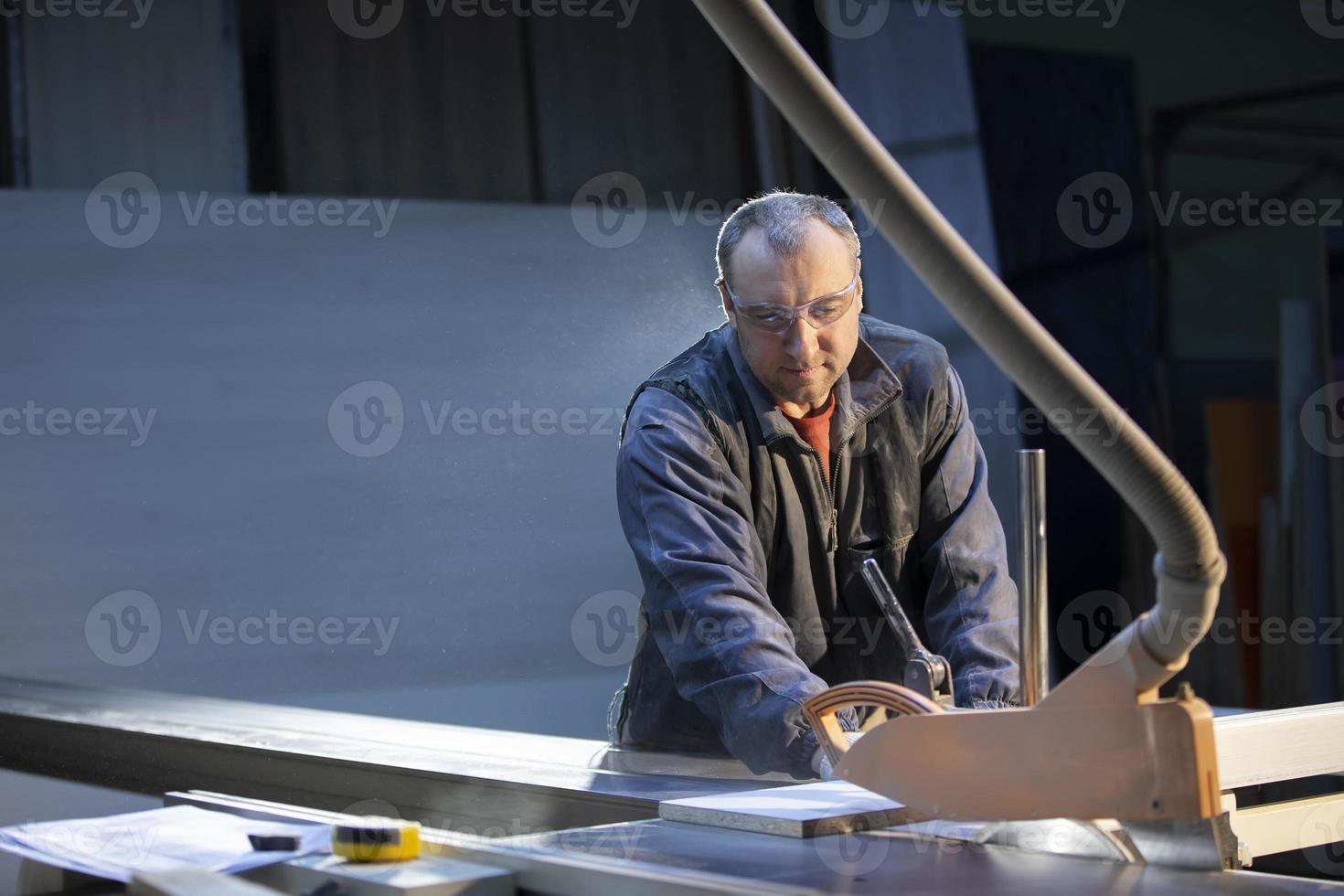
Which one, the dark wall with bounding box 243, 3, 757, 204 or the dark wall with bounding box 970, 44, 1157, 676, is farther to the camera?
the dark wall with bounding box 970, 44, 1157, 676

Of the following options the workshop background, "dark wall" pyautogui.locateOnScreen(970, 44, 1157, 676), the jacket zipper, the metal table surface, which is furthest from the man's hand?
"dark wall" pyautogui.locateOnScreen(970, 44, 1157, 676)

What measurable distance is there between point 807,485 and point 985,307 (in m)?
1.14

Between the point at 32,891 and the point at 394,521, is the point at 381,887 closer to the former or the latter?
the point at 32,891

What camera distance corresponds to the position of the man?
1812 mm

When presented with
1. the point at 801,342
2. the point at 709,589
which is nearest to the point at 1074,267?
the point at 801,342

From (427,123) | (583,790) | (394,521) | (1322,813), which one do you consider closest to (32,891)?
(583,790)

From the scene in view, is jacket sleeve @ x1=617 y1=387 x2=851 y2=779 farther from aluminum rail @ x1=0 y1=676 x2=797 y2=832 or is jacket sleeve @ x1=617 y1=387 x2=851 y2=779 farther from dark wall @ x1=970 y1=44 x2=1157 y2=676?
dark wall @ x1=970 y1=44 x2=1157 y2=676

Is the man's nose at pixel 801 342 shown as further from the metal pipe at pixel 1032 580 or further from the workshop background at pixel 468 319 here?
the workshop background at pixel 468 319

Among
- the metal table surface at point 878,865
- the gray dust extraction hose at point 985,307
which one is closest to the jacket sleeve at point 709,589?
the metal table surface at point 878,865

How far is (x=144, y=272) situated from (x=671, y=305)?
157 cm

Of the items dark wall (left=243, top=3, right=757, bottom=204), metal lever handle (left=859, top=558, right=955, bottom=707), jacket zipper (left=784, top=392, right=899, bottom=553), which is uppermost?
dark wall (left=243, top=3, right=757, bottom=204)

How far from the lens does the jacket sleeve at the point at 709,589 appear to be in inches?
61.8

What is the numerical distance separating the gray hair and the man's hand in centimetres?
63

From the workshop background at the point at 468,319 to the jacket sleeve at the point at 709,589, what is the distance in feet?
9.33
